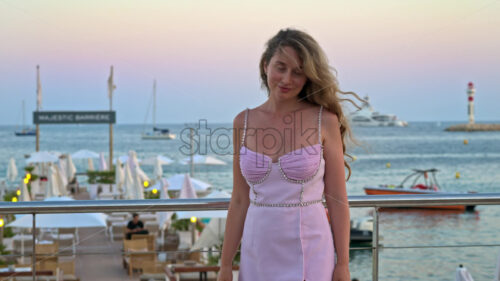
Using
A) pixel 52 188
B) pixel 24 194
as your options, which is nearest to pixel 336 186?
pixel 24 194

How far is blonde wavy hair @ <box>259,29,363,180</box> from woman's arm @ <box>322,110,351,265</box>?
6 centimetres

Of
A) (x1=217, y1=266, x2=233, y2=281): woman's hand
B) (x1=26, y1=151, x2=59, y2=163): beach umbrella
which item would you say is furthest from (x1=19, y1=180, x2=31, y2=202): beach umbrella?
(x1=217, y1=266, x2=233, y2=281): woman's hand

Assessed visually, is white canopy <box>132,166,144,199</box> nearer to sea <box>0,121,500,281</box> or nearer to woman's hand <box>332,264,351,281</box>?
sea <box>0,121,500,281</box>

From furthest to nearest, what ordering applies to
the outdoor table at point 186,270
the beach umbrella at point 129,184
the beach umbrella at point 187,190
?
the beach umbrella at point 129,184 → the beach umbrella at point 187,190 → the outdoor table at point 186,270

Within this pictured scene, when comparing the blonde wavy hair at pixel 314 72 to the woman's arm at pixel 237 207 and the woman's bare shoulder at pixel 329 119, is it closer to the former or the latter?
the woman's bare shoulder at pixel 329 119

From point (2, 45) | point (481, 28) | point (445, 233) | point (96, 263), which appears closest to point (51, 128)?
point (2, 45)

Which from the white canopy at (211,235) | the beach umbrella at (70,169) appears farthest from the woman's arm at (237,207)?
the beach umbrella at (70,169)

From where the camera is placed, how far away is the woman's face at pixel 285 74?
1.81 m

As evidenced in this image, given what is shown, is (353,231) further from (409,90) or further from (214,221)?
(409,90)

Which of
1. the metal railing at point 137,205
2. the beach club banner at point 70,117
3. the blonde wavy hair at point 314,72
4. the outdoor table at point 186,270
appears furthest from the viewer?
the beach club banner at point 70,117

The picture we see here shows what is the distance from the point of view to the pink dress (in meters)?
1.83

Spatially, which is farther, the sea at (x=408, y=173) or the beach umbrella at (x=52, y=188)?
the beach umbrella at (x=52, y=188)

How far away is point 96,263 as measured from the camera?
1079 centimetres

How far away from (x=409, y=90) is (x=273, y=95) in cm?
308
